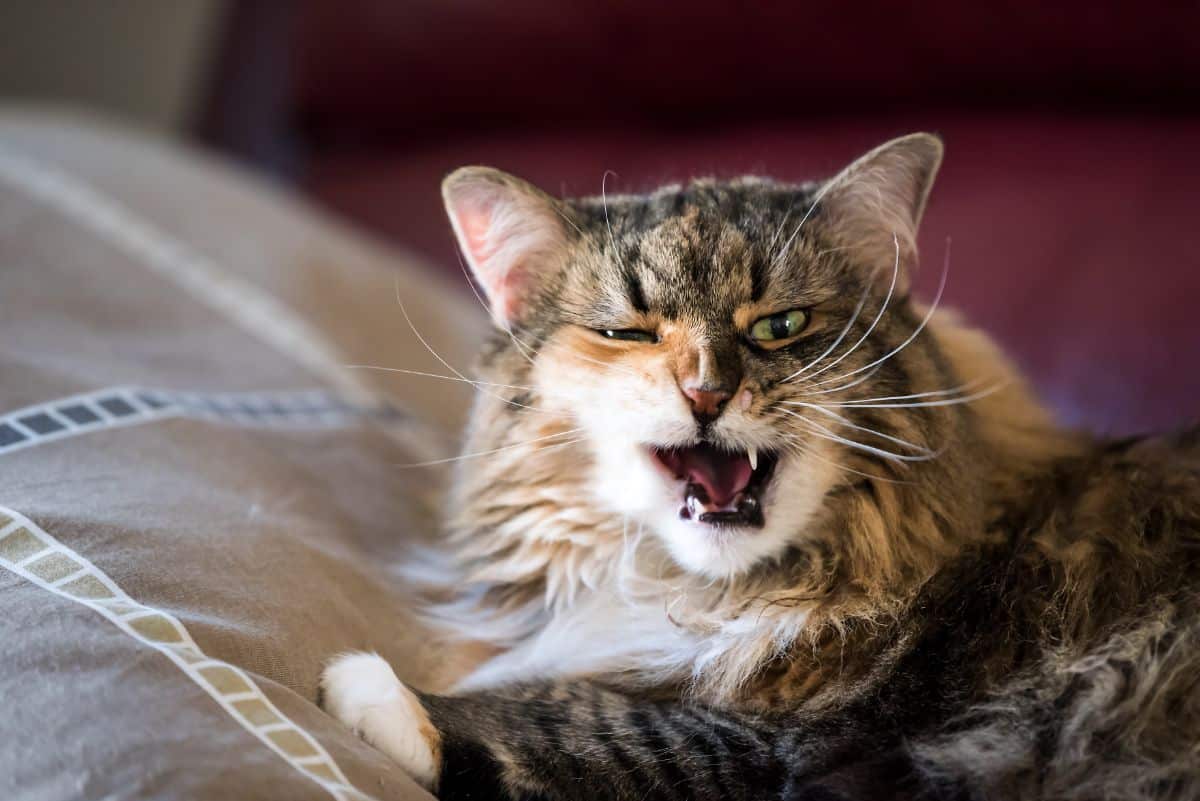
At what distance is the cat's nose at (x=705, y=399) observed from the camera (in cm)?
107

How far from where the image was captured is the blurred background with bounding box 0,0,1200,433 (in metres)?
1.94

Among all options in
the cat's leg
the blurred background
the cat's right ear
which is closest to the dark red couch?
the blurred background

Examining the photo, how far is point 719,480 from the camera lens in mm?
1153

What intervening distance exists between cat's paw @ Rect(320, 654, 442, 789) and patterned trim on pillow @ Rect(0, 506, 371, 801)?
104 millimetres

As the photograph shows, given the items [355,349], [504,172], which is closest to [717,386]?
[504,172]

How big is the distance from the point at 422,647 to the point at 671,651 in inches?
13.1

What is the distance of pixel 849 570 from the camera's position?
113 centimetres

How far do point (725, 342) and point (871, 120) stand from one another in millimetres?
1434

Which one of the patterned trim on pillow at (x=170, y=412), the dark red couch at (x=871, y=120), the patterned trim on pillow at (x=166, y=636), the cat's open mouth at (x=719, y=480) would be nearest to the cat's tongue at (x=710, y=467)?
the cat's open mouth at (x=719, y=480)

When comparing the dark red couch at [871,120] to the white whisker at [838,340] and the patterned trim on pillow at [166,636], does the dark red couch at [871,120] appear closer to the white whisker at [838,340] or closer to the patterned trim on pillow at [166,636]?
the white whisker at [838,340]

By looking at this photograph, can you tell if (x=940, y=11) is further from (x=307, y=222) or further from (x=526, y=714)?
(x=526, y=714)

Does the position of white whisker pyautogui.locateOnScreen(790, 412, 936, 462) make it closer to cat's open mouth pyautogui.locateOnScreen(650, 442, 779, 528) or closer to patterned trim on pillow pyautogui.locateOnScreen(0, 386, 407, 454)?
cat's open mouth pyautogui.locateOnScreen(650, 442, 779, 528)

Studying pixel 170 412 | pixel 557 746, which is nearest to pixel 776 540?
pixel 557 746

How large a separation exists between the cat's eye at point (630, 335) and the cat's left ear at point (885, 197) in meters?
0.26
